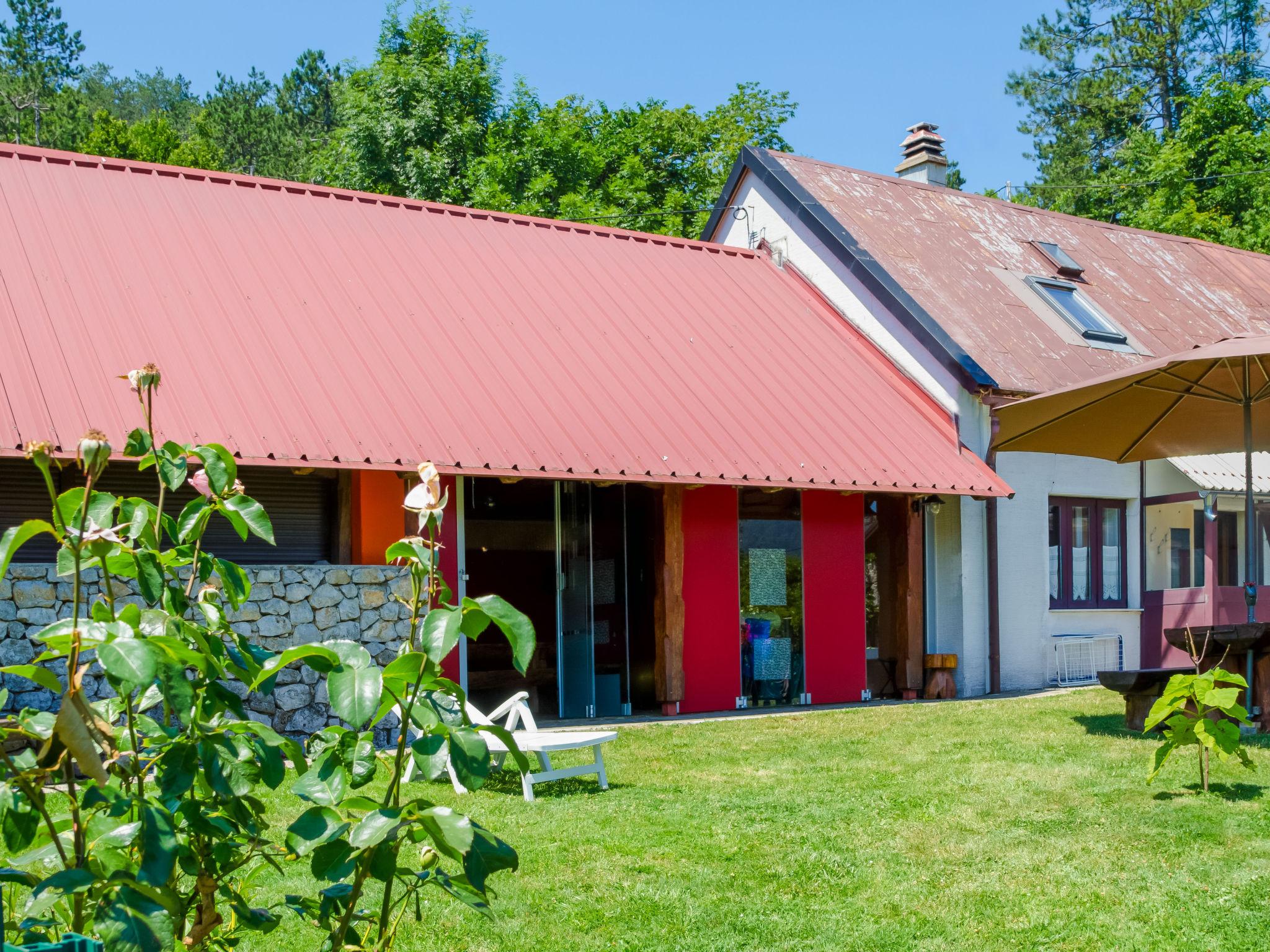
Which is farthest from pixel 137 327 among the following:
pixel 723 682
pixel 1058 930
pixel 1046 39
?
pixel 1046 39

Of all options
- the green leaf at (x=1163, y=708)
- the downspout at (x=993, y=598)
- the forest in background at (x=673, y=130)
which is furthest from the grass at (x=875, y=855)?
the forest in background at (x=673, y=130)

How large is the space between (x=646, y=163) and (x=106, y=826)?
110 feet

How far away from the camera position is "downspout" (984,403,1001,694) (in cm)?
1441

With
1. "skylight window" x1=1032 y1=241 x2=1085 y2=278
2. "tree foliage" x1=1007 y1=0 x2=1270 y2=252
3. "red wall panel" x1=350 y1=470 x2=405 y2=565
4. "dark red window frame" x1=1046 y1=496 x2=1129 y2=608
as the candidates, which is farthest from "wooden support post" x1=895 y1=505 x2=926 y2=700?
"tree foliage" x1=1007 y1=0 x2=1270 y2=252

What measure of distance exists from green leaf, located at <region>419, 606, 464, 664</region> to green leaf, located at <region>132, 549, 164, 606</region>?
53 cm

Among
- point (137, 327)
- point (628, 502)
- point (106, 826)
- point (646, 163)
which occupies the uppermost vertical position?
point (646, 163)

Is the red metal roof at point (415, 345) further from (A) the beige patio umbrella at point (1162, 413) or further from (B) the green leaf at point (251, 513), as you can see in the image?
(B) the green leaf at point (251, 513)

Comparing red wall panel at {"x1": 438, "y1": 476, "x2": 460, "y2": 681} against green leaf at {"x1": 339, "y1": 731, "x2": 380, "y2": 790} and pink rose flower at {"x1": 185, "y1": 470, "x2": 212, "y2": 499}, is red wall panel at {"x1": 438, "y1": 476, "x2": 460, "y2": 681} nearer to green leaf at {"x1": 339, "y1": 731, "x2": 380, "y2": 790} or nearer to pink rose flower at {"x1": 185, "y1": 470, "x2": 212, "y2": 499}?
pink rose flower at {"x1": 185, "y1": 470, "x2": 212, "y2": 499}

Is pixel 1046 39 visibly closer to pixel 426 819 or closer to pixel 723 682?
pixel 723 682

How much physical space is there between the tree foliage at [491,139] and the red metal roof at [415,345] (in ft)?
52.5

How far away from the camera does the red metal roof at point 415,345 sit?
10.5 m

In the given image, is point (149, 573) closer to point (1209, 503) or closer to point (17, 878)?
point (17, 878)

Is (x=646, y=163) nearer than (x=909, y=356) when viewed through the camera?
No

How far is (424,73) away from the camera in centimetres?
3334
